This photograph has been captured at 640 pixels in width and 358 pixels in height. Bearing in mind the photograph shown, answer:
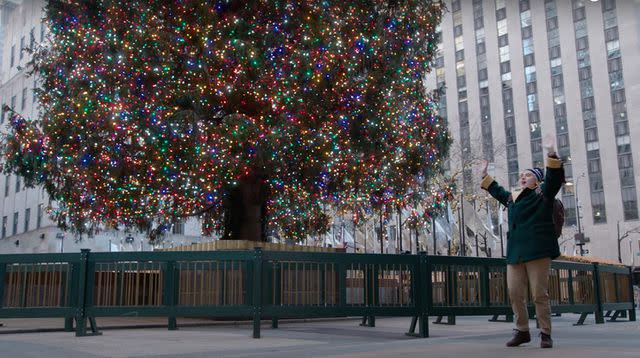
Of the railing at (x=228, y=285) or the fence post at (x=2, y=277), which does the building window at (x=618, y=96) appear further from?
the fence post at (x=2, y=277)

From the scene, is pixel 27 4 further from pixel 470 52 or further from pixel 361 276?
pixel 361 276

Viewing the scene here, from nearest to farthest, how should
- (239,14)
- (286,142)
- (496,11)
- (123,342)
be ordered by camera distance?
(123,342)
(286,142)
(239,14)
(496,11)

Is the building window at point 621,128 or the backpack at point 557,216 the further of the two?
the building window at point 621,128

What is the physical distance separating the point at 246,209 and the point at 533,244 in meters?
11.8

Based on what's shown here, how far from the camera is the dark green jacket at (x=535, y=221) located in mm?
6414

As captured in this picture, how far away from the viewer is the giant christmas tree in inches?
593

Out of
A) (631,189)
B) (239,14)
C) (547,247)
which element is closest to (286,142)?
(239,14)

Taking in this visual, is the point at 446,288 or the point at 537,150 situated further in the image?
the point at 537,150

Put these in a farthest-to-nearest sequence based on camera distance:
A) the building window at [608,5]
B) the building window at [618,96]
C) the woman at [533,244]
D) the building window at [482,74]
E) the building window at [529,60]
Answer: the building window at [482,74]
the building window at [529,60]
the building window at [608,5]
the building window at [618,96]
the woman at [533,244]

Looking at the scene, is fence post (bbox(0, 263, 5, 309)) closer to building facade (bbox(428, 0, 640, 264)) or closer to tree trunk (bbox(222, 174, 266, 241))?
tree trunk (bbox(222, 174, 266, 241))

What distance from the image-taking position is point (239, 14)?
16.3m

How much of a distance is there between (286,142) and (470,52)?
72.0 m

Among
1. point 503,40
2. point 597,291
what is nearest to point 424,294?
point 597,291

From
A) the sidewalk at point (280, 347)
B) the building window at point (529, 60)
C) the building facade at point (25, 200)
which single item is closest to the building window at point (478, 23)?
the building window at point (529, 60)
